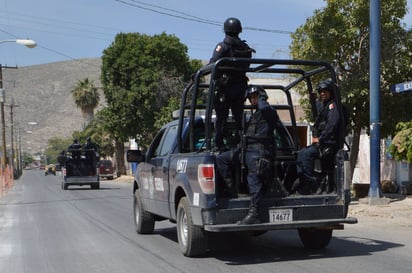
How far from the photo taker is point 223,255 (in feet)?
28.5

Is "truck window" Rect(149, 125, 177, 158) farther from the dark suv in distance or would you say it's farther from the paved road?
the dark suv in distance

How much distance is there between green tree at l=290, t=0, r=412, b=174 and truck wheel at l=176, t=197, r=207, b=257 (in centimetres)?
995

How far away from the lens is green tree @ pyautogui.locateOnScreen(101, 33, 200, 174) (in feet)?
129

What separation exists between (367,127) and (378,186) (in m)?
3.11

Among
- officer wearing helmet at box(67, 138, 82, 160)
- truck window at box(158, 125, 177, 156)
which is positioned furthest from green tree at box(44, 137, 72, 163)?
truck window at box(158, 125, 177, 156)

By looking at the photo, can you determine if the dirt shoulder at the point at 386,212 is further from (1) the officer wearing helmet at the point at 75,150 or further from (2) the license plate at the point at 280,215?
(1) the officer wearing helmet at the point at 75,150

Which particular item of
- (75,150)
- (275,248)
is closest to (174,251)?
(275,248)

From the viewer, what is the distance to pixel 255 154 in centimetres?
786

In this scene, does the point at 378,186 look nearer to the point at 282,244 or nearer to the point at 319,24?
the point at 319,24

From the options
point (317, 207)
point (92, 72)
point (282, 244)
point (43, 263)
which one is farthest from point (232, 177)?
point (92, 72)

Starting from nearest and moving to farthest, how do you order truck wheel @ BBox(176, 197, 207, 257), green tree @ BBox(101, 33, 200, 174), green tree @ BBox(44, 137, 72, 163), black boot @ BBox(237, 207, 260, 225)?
black boot @ BBox(237, 207, 260, 225), truck wheel @ BBox(176, 197, 207, 257), green tree @ BBox(101, 33, 200, 174), green tree @ BBox(44, 137, 72, 163)

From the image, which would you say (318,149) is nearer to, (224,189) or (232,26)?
(224,189)

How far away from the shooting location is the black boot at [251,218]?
763 centimetres

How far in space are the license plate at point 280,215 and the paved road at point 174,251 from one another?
22.7 inches
